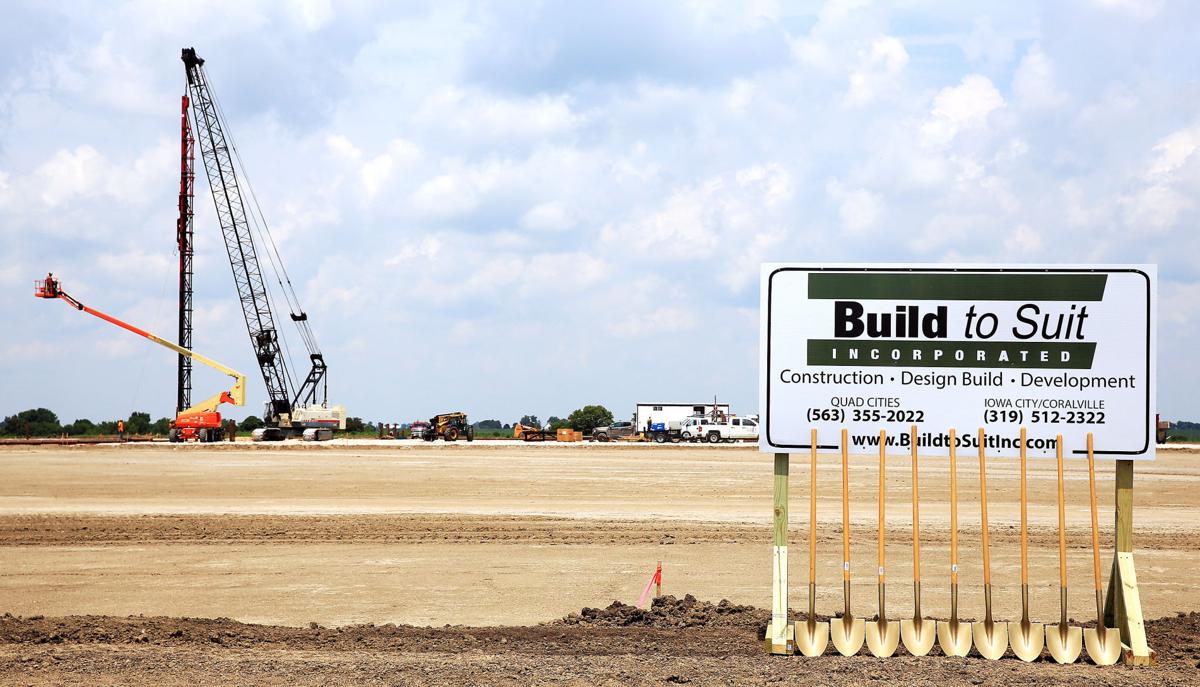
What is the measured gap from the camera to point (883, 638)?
794 centimetres

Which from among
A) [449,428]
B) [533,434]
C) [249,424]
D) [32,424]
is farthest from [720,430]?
[32,424]

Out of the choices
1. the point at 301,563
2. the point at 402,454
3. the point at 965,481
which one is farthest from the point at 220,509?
the point at 402,454

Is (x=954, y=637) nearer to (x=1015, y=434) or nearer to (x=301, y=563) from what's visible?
(x=1015, y=434)

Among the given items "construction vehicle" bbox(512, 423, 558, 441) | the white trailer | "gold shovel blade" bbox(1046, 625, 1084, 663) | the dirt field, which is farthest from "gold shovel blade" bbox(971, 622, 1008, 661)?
the white trailer

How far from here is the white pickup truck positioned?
66062 mm

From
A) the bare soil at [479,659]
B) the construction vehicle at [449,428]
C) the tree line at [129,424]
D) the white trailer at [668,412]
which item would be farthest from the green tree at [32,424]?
the bare soil at [479,659]

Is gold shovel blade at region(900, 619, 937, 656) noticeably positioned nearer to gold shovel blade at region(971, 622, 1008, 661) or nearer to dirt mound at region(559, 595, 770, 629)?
gold shovel blade at region(971, 622, 1008, 661)

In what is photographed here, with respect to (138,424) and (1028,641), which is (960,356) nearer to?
(1028,641)

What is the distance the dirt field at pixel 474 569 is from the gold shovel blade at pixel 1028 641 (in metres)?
0.25

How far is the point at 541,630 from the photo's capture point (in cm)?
916

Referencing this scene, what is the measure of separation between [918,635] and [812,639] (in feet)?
2.82

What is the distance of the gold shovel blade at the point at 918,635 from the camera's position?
7.92 metres

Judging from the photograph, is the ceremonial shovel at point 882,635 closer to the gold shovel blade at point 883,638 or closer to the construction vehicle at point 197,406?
the gold shovel blade at point 883,638

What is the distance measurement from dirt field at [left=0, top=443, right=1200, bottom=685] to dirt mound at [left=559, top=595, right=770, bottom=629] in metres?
0.11
